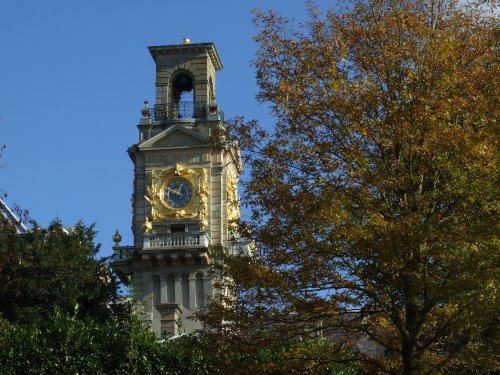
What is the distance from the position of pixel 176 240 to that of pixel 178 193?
9.19ft

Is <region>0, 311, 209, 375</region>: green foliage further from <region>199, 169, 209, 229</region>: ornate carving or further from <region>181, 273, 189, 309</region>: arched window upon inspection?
<region>199, 169, 209, 229</region>: ornate carving

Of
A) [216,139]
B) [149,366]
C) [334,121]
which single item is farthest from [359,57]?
[149,366]

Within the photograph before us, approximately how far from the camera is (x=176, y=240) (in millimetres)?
65938

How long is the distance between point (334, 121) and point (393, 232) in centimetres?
354

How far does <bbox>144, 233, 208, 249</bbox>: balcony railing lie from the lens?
6556 cm

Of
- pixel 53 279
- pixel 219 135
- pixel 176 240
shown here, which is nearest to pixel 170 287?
pixel 176 240

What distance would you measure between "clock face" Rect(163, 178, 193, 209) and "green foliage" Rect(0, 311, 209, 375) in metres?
25.6

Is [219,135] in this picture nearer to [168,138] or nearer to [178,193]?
[178,193]

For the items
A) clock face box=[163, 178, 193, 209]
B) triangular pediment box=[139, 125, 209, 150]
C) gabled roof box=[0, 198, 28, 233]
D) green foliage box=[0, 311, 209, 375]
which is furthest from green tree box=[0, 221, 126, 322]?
green foliage box=[0, 311, 209, 375]

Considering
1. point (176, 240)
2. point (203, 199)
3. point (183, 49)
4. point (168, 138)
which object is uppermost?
point (183, 49)

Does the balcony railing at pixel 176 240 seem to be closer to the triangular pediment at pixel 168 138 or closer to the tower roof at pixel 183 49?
the triangular pediment at pixel 168 138

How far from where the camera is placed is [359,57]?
26484 millimetres

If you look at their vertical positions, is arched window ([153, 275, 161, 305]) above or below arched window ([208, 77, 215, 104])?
below

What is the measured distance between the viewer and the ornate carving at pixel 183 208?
66.5 m
